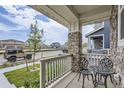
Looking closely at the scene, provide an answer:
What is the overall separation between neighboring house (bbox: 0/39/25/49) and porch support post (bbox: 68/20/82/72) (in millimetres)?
2514

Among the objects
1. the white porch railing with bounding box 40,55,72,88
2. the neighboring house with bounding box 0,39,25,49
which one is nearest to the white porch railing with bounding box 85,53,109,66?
the white porch railing with bounding box 40,55,72,88

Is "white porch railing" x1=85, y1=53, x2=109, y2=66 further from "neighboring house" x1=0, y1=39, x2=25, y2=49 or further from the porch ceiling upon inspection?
"neighboring house" x1=0, y1=39, x2=25, y2=49

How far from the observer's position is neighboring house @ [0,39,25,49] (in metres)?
3.10

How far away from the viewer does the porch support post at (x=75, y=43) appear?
533 cm

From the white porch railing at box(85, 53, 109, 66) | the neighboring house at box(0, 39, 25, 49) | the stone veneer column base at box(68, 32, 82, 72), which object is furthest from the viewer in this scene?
the stone veneer column base at box(68, 32, 82, 72)

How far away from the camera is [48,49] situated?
407 centimetres

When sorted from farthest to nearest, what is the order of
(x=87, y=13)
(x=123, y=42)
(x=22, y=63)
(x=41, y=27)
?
(x=87, y=13) < (x=41, y=27) < (x=22, y=63) < (x=123, y=42)

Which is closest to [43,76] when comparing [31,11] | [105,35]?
[31,11]

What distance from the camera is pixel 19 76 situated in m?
3.41

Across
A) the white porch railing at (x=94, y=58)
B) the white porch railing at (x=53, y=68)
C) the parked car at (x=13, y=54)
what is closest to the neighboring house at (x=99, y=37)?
the white porch railing at (x=94, y=58)

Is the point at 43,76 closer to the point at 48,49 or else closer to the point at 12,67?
the point at 12,67

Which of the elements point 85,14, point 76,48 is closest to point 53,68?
point 76,48

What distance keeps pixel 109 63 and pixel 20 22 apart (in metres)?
2.97

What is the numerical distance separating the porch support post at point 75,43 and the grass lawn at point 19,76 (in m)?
2.10
